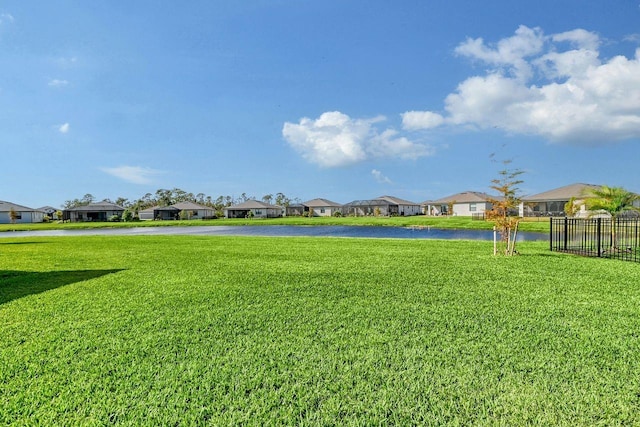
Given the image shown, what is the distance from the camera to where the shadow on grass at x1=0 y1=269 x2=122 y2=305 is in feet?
19.4

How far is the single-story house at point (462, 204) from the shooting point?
159ft

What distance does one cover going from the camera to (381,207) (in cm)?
6444

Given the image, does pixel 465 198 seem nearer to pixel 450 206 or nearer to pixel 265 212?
pixel 450 206

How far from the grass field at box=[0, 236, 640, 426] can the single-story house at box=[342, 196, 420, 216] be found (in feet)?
186

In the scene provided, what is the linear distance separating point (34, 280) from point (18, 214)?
6412 cm

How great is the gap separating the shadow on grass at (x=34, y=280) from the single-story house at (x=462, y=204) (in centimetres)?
4586

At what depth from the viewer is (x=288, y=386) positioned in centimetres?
269

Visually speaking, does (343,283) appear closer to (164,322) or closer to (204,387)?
(164,322)

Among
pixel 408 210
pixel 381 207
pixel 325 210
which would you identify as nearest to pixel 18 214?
pixel 325 210

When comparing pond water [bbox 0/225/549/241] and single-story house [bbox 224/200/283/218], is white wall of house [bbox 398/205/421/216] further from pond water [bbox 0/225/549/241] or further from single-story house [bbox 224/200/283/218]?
pond water [bbox 0/225/549/241]

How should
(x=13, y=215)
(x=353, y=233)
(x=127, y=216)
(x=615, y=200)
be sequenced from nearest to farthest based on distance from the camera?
(x=615, y=200) → (x=353, y=233) → (x=13, y=215) → (x=127, y=216)

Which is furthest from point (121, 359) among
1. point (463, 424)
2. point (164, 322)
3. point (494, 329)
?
point (494, 329)

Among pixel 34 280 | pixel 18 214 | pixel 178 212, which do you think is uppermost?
pixel 178 212

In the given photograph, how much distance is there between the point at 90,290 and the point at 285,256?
495cm
